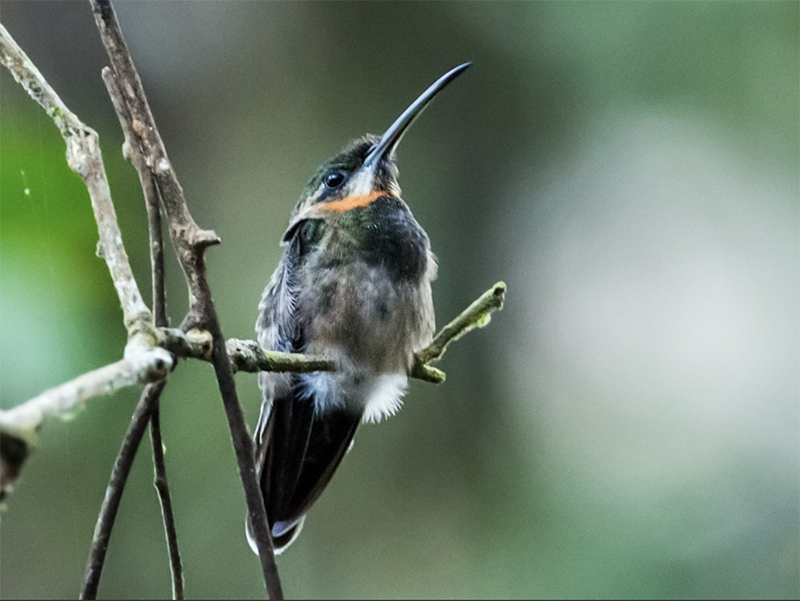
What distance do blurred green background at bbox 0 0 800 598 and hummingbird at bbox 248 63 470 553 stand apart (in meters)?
0.94

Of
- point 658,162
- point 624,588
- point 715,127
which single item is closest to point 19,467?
point 624,588

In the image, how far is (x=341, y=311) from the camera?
1.77 meters

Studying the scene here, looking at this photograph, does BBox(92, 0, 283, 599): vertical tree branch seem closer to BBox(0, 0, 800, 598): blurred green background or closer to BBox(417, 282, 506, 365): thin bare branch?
BBox(417, 282, 506, 365): thin bare branch

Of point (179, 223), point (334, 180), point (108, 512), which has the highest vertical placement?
point (334, 180)

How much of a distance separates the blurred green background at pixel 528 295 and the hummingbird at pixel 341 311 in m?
0.94

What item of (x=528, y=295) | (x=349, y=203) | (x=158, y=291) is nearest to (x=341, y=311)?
(x=349, y=203)

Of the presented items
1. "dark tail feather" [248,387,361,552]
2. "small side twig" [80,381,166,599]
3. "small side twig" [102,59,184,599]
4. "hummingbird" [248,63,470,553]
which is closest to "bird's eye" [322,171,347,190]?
"hummingbird" [248,63,470,553]

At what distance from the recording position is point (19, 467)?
1.81ft

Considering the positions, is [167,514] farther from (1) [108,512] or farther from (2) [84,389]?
(2) [84,389]

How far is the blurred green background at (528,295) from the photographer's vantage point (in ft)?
9.85

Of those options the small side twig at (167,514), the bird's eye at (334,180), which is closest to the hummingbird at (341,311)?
the bird's eye at (334,180)

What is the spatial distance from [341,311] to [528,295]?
1.64m

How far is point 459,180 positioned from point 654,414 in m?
1.06

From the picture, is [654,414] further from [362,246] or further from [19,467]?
[19,467]
